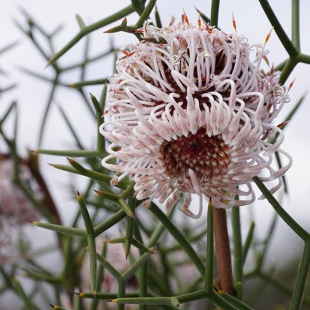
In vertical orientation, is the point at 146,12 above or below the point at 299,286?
above

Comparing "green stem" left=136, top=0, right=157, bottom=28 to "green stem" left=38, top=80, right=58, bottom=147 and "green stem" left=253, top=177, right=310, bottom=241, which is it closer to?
"green stem" left=253, top=177, right=310, bottom=241

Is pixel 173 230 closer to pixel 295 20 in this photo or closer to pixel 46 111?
pixel 295 20

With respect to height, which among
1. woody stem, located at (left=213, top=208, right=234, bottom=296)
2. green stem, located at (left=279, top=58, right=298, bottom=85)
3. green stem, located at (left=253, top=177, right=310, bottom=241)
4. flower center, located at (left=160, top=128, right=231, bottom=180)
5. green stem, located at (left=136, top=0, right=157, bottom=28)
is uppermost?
green stem, located at (left=136, top=0, right=157, bottom=28)

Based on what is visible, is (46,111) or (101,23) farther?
(46,111)

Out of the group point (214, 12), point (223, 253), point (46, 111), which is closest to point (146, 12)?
point (214, 12)

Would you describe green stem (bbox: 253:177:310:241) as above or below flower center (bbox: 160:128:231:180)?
below

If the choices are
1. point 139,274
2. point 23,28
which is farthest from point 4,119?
point 139,274

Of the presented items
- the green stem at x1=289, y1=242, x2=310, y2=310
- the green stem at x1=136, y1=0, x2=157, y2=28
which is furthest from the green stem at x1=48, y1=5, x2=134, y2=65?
the green stem at x1=289, y1=242, x2=310, y2=310
